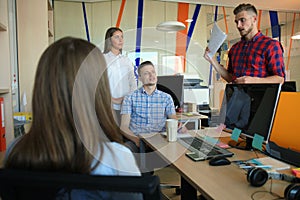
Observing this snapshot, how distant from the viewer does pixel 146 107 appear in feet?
7.36

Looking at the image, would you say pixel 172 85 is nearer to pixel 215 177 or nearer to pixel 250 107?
pixel 250 107

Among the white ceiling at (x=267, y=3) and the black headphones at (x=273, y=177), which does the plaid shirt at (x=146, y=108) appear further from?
the white ceiling at (x=267, y=3)

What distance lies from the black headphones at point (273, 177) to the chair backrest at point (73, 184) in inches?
20.7

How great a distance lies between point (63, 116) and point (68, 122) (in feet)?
0.06

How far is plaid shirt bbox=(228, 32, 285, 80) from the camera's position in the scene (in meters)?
1.81

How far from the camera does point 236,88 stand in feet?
5.06

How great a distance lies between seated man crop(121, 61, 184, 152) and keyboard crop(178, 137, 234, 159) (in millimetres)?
569

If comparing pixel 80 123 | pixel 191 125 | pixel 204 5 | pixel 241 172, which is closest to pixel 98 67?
pixel 80 123

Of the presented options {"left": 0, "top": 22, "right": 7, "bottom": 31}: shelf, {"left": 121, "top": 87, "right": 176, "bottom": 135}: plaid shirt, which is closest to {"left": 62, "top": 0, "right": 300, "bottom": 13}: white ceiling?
{"left": 121, "top": 87, "right": 176, "bottom": 135}: plaid shirt

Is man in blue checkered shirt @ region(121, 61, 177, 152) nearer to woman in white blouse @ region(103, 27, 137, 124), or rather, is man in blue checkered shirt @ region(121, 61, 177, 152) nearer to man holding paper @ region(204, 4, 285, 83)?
woman in white blouse @ region(103, 27, 137, 124)

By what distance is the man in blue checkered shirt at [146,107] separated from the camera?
7.20ft

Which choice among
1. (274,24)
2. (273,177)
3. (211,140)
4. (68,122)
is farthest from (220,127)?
(274,24)

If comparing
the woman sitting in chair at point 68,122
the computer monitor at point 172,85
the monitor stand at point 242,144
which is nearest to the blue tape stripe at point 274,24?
the computer monitor at point 172,85

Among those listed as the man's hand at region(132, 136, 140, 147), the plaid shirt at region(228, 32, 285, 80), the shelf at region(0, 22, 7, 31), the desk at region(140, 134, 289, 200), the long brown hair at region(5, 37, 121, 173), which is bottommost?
the man's hand at region(132, 136, 140, 147)
